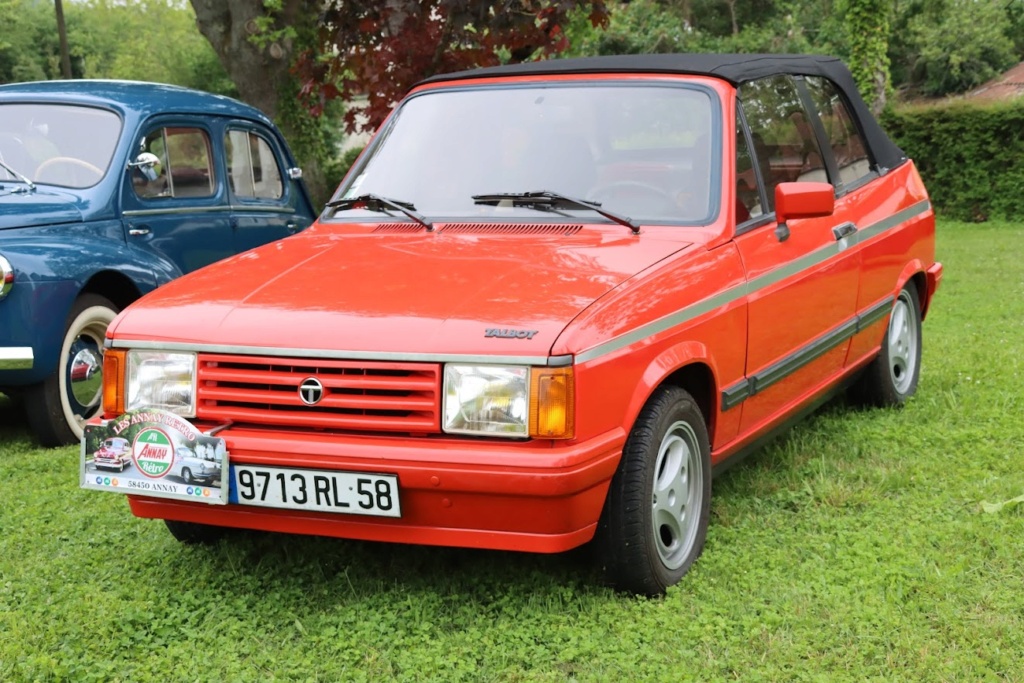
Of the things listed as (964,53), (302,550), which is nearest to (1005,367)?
(302,550)

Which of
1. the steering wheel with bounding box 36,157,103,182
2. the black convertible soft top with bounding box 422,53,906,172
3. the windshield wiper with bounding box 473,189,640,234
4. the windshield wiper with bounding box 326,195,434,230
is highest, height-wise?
the black convertible soft top with bounding box 422,53,906,172

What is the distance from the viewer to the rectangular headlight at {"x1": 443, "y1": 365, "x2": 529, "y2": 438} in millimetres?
3418

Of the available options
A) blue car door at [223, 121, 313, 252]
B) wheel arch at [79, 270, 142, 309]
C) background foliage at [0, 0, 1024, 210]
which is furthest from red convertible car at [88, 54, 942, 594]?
background foliage at [0, 0, 1024, 210]

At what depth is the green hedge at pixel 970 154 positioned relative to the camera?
734 inches

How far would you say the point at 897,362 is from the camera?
6508 mm

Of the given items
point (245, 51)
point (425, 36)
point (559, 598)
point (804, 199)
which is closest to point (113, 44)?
point (245, 51)

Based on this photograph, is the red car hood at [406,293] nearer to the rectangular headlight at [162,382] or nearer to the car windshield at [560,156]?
the rectangular headlight at [162,382]

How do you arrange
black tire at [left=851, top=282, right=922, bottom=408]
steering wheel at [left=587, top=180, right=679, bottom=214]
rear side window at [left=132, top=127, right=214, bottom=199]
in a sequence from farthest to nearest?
1. rear side window at [left=132, top=127, right=214, bottom=199]
2. black tire at [left=851, top=282, right=922, bottom=408]
3. steering wheel at [left=587, top=180, right=679, bottom=214]

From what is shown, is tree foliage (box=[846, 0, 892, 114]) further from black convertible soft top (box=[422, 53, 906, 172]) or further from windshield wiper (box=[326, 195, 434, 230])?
windshield wiper (box=[326, 195, 434, 230])

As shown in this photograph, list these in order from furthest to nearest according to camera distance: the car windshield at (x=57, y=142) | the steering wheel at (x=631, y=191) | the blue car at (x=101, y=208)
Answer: the car windshield at (x=57, y=142) → the blue car at (x=101, y=208) → the steering wheel at (x=631, y=191)

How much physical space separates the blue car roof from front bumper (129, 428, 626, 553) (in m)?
4.22

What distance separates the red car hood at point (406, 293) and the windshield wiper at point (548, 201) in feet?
0.19

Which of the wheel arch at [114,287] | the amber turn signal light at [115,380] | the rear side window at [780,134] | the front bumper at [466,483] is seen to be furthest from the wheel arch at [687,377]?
the wheel arch at [114,287]

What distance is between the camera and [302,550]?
443 centimetres
